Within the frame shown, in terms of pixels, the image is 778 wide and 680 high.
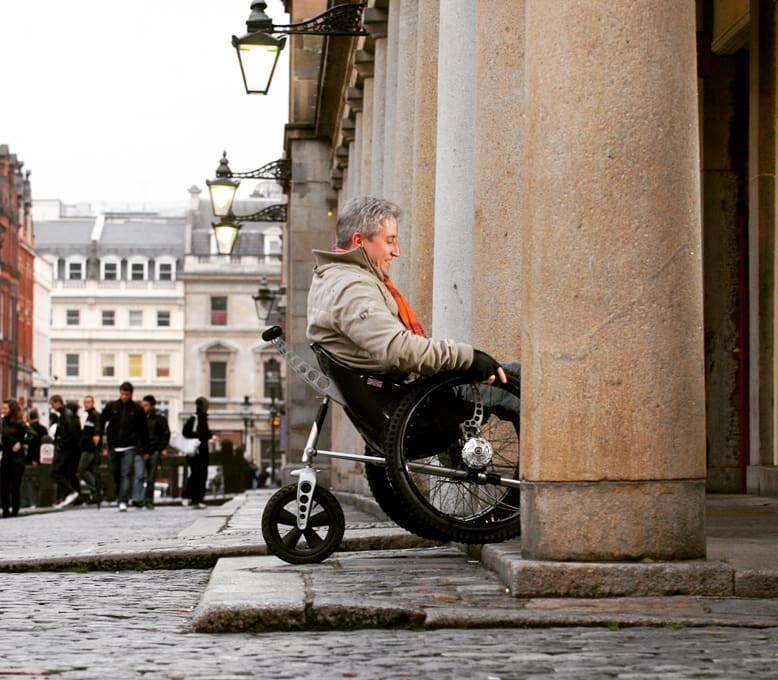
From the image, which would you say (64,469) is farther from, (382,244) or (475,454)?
(475,454)

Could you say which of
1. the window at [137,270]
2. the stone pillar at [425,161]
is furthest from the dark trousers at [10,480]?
the window at [137,270]

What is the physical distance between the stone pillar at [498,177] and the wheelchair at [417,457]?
0.82 m

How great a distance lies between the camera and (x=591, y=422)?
5.62m

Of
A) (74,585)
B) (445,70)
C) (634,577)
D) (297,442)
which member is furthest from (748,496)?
(297,442)

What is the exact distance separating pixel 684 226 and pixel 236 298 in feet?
298

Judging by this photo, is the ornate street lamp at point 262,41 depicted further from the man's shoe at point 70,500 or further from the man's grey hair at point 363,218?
the man's shoe at point 70,500

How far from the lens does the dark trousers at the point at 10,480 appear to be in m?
21.5

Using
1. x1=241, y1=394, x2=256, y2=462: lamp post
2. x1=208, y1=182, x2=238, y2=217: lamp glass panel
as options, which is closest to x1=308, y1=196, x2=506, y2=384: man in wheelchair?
x1=208, y1=182, x2=238, y2=217: lamp glass panel

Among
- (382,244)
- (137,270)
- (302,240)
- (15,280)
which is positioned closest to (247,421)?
(15,280)

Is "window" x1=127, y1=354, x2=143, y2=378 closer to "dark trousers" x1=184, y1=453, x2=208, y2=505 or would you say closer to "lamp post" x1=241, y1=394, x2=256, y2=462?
"lamp post" x1=241, y1=394, x2=256, y2=462

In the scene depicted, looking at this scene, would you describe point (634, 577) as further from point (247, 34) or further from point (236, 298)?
point (236, 298)

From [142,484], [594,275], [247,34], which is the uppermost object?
[247,34]

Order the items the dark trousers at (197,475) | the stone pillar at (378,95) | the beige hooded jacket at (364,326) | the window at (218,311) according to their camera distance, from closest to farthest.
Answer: the beige hooded jacket at (364,326) < the stone pillar at (378,95) < the dark trousers at (197,475) < the window at (218,311)

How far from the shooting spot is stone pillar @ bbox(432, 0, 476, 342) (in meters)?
8.26
